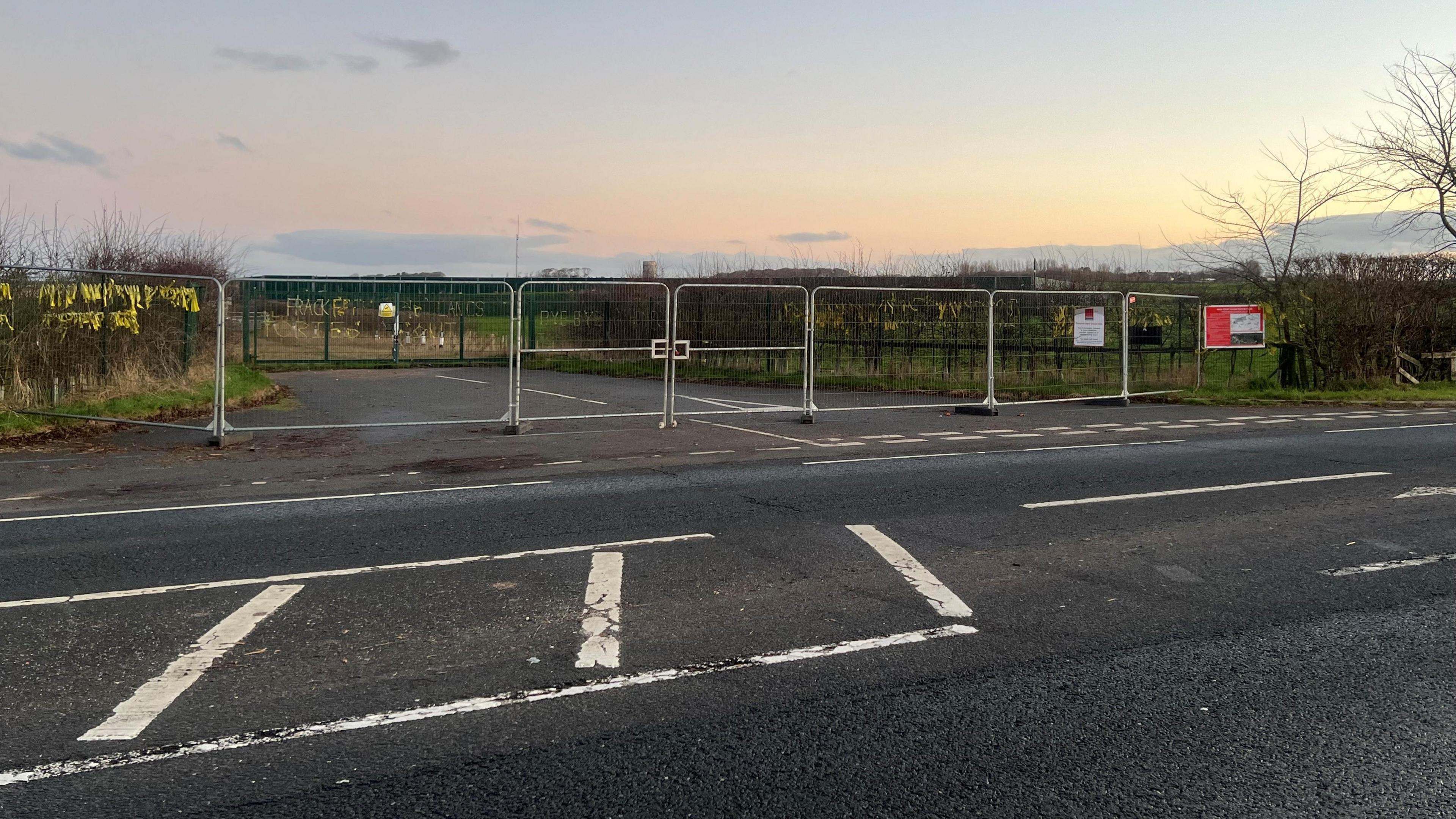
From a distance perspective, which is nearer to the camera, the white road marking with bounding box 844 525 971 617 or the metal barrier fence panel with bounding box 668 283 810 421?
the white road marking with bounding box 844 525 971 617

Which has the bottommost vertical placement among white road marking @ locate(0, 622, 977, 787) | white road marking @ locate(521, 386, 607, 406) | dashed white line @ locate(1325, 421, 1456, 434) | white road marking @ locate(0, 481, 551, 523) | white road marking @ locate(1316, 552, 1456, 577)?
white road marking @ locate(0, 622, 977, 787)

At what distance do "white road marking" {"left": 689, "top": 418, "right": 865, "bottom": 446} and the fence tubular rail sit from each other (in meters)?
0.56

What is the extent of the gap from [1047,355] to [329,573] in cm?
1682

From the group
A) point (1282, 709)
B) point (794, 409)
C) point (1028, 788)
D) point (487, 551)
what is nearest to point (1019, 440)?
point (794, 409)

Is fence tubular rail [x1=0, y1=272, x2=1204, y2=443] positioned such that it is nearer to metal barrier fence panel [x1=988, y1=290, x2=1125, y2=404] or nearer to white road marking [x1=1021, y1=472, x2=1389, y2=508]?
metal barrier fence panel [x1=988, y1=290, x2=1125, y2=404]

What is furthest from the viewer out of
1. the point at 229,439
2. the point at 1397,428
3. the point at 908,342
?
the point at 908,342

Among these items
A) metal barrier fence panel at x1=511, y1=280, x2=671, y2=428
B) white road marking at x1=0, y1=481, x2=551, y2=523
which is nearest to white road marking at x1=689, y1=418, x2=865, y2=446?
metal barrier fence panel at x1=511, y1=280, x2=671, y2=428

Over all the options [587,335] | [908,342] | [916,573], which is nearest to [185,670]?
[916,573]

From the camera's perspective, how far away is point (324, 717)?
166 inches

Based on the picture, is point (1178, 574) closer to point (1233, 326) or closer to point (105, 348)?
point (105, 348)

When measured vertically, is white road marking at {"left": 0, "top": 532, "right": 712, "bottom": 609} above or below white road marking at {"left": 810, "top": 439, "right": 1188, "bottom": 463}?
below

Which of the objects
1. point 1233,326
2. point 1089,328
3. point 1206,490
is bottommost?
point 1206,490

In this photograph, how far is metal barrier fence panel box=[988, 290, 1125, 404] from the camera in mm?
20312

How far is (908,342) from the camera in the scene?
2020 cm
